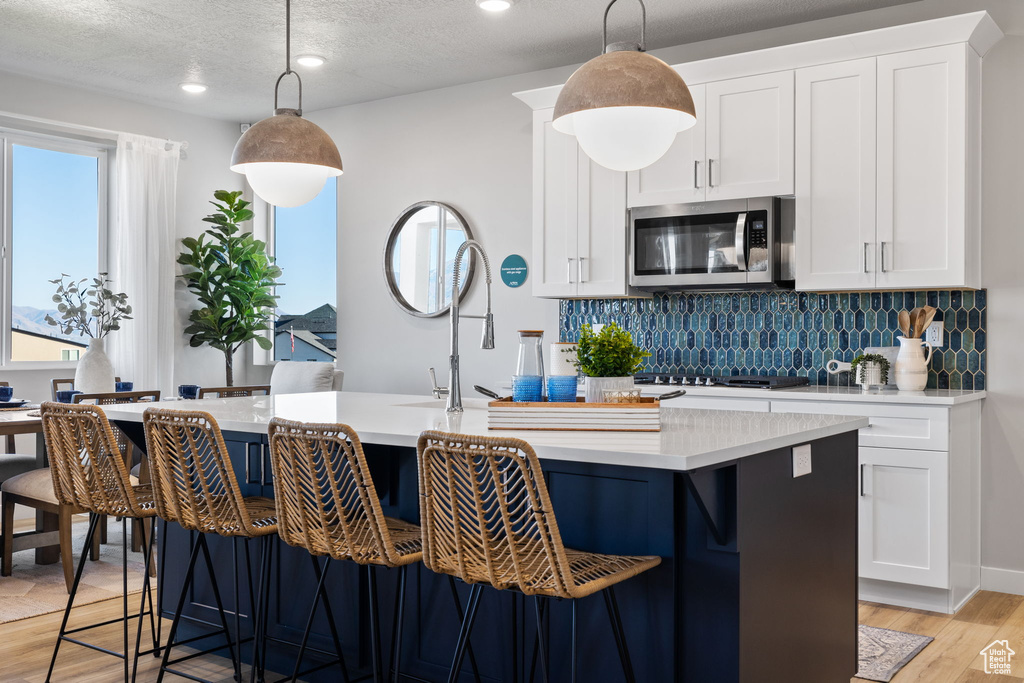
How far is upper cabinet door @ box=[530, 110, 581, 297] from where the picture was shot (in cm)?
489

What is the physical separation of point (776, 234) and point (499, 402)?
93.5 inches

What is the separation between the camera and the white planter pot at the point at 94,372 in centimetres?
444

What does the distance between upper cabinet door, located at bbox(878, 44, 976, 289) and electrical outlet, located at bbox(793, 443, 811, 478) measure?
70.0 inches

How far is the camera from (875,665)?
10.1ft

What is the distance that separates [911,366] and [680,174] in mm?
1430

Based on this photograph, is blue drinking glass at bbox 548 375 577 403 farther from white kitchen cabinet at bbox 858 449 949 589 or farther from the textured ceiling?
the textured ceiling

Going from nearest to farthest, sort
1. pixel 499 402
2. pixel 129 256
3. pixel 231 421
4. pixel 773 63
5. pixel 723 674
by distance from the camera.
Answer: pixel 723 674 → pixel 499 402 → pixel 231 421 → pixel 773 63 → pixel 129 256

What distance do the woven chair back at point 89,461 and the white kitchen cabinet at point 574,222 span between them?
269cm

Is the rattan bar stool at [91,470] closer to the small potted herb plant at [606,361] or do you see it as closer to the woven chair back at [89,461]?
the woven chair back at [89,461]

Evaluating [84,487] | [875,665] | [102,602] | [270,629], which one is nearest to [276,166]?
[84,487]

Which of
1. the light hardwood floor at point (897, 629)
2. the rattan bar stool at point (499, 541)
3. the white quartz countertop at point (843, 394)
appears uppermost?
the white quartz countertop at point (843, 394)

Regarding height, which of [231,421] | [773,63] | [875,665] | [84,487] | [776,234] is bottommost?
[875,665]

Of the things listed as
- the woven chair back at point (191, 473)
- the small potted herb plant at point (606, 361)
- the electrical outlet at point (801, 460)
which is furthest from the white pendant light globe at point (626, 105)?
the woven chair back at point (191, 473)

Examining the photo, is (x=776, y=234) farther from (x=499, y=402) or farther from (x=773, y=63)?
(x=499, y=402)
